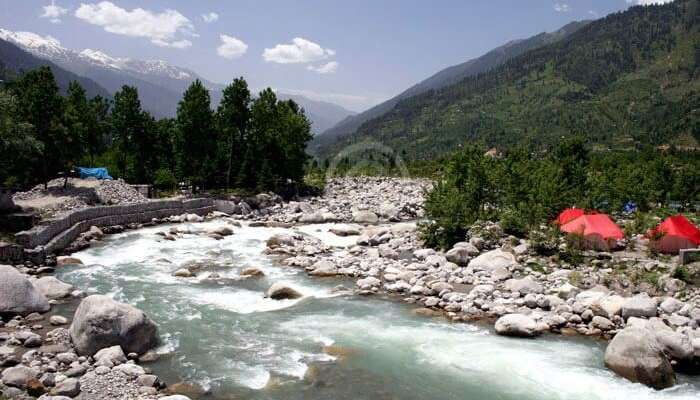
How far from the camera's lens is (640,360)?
1509cm

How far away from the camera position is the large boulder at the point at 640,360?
14820 millimetres

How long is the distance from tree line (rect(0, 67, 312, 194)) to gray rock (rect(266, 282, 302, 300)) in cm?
3167

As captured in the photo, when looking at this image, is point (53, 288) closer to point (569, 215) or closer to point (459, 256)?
point (459, 256)

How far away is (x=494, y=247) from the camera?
104 feet

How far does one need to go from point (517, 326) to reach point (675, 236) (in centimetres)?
1600

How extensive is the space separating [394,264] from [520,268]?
6700mm

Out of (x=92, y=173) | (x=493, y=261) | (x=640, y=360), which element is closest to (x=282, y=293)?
(x=493, y=261)

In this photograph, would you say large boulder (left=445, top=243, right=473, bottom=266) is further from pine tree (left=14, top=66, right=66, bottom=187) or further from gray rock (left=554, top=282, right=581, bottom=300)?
pine tree (left=14, top=66, right=66, bottom=187)

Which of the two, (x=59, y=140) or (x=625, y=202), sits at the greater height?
(x=59, y=140)

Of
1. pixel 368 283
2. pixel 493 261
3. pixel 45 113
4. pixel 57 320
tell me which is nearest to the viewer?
pixel 57 320

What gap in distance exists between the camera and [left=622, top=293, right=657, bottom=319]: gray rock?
1942 cm

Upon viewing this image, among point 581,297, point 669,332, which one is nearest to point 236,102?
point 581,297

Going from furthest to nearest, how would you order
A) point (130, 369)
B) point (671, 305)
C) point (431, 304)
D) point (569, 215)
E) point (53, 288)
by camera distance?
point (569, 215), point (431, 304), point (53, 288), point (671, 305), point (130, 369)

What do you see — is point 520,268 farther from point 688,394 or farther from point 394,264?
point 688,394
